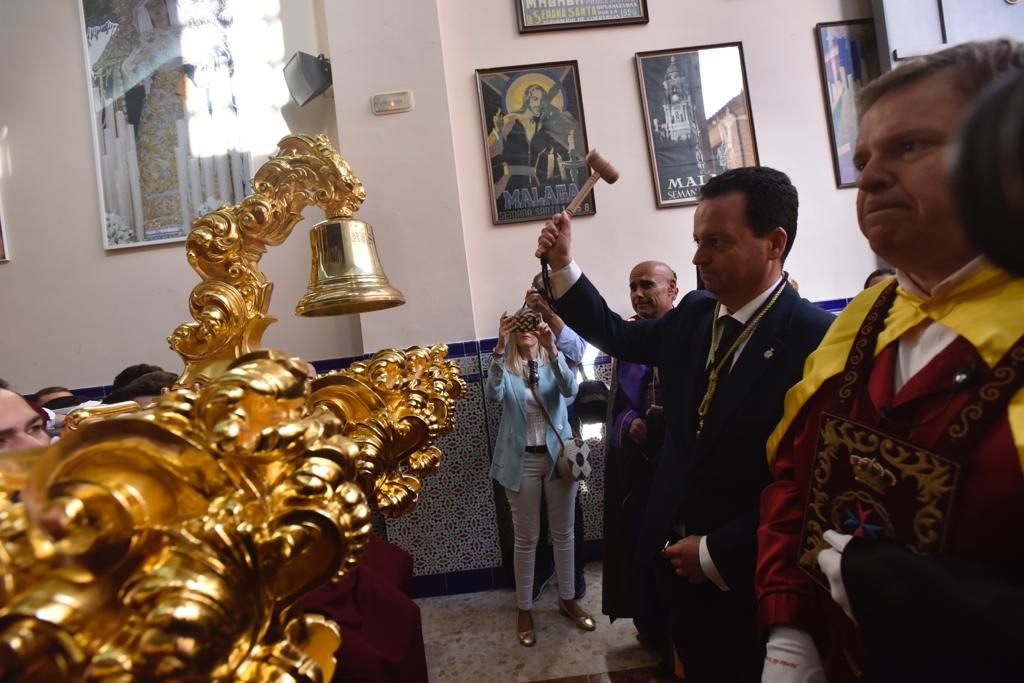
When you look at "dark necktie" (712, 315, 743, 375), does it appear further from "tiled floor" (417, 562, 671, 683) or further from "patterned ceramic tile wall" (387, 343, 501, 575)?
"patterned ceramic tile wall" (387, 343, 501, 575)

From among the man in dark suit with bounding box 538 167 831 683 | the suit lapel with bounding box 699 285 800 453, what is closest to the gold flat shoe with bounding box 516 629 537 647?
the man in dark suit with bounding box 538 167 831 683

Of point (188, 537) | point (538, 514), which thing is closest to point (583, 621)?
point (538, 514)

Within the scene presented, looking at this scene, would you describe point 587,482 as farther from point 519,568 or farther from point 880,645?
point 880,645

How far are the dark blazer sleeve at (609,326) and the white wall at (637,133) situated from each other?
7.16ft

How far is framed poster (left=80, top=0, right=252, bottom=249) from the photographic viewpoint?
4.17 meters

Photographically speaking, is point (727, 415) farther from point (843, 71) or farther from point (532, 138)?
point (843, 71)

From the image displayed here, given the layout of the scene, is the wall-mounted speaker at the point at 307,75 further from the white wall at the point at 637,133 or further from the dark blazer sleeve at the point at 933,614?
the dark blazer sleeve at the point at 933,614

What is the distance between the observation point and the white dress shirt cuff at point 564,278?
6.48ft

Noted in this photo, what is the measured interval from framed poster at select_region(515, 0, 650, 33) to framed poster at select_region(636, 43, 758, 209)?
12.3 inches

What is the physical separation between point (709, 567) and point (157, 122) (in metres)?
4.47

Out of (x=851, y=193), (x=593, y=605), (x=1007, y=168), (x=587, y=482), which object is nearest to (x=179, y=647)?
(x=1007, y=168)

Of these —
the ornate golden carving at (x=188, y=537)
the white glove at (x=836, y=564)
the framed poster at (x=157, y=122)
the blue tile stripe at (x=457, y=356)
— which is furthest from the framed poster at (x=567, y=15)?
the ornate golden carving at (x=188, y=537)

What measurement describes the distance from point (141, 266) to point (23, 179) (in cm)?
99

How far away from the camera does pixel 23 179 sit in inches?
164
